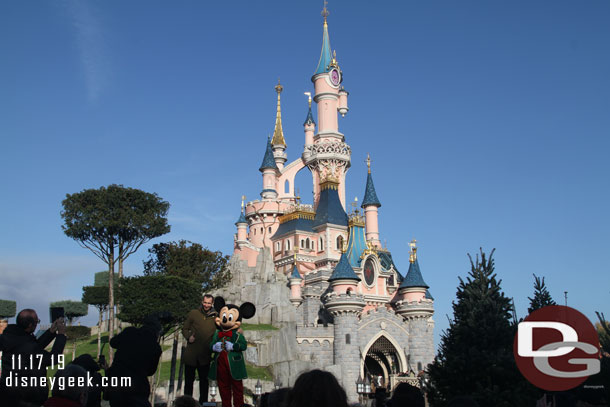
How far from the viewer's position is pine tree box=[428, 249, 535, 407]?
14.2m

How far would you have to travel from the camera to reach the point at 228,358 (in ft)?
34.2

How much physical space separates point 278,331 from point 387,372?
918 cm

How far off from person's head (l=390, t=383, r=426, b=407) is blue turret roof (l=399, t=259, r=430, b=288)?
120ft

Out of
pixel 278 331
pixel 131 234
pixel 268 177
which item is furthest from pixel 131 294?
pixel 268 177

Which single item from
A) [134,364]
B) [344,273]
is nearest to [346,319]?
[344,273]

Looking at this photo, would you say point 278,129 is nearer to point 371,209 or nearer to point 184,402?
point 371,209

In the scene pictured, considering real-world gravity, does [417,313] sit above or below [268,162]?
below

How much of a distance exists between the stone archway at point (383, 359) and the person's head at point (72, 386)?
113 ft

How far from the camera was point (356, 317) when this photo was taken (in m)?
38.3

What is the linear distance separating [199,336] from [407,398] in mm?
6251

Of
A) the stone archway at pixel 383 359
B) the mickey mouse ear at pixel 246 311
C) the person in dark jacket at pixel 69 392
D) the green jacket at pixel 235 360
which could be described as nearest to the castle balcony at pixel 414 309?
the stone archway at pixel 383 359

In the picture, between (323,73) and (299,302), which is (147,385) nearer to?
(299,302)

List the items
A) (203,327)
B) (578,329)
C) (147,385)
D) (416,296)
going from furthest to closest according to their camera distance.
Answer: (416,296), (203,327), (578,329), (147,385)

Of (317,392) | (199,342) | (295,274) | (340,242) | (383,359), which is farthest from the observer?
(340,242)
